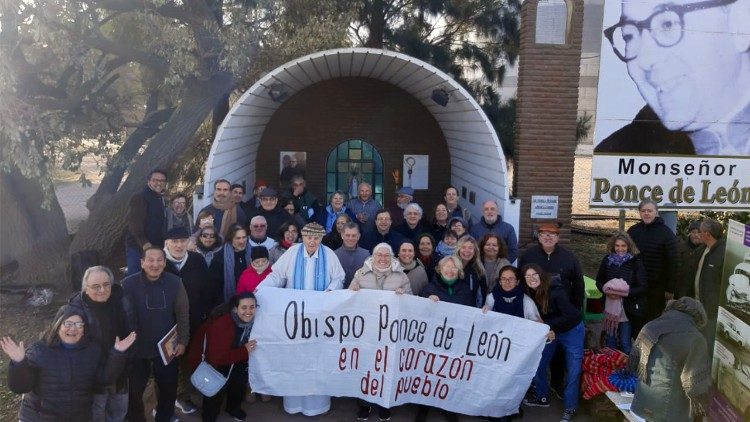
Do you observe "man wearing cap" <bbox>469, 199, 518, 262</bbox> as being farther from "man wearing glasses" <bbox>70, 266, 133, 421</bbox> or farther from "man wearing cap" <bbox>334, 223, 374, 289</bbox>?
"man wearing glasses" <bbox>70, 266, 133, 421</bbox>

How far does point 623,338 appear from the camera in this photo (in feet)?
20.9

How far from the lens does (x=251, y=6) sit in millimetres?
10594

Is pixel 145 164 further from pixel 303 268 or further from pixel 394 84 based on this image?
pixel 303 268

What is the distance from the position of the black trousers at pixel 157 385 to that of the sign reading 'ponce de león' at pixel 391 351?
742 mm

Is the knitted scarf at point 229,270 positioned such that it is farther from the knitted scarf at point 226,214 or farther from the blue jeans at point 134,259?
the blue jeans at point 134,259

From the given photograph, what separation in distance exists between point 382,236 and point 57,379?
11.7 ft

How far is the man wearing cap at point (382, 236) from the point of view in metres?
6.79

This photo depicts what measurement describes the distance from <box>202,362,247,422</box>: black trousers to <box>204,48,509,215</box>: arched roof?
2827mm

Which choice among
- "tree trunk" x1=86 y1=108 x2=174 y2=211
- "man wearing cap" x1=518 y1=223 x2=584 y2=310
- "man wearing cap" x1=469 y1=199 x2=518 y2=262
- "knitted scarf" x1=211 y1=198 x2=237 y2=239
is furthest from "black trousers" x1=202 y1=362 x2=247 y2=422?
"tree trunk" x1=86 y1=108 x2=174 y2=211

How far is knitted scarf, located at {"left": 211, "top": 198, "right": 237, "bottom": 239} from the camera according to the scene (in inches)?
279

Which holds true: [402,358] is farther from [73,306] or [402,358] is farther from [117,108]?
[117,108]

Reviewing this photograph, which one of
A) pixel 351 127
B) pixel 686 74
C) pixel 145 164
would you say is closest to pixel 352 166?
pixel 351 127

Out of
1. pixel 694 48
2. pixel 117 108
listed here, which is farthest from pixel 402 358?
pixel 117 108

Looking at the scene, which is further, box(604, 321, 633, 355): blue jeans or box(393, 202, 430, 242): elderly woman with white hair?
Answer: box(393, 202, 430, 242): elderly woman with white hair
